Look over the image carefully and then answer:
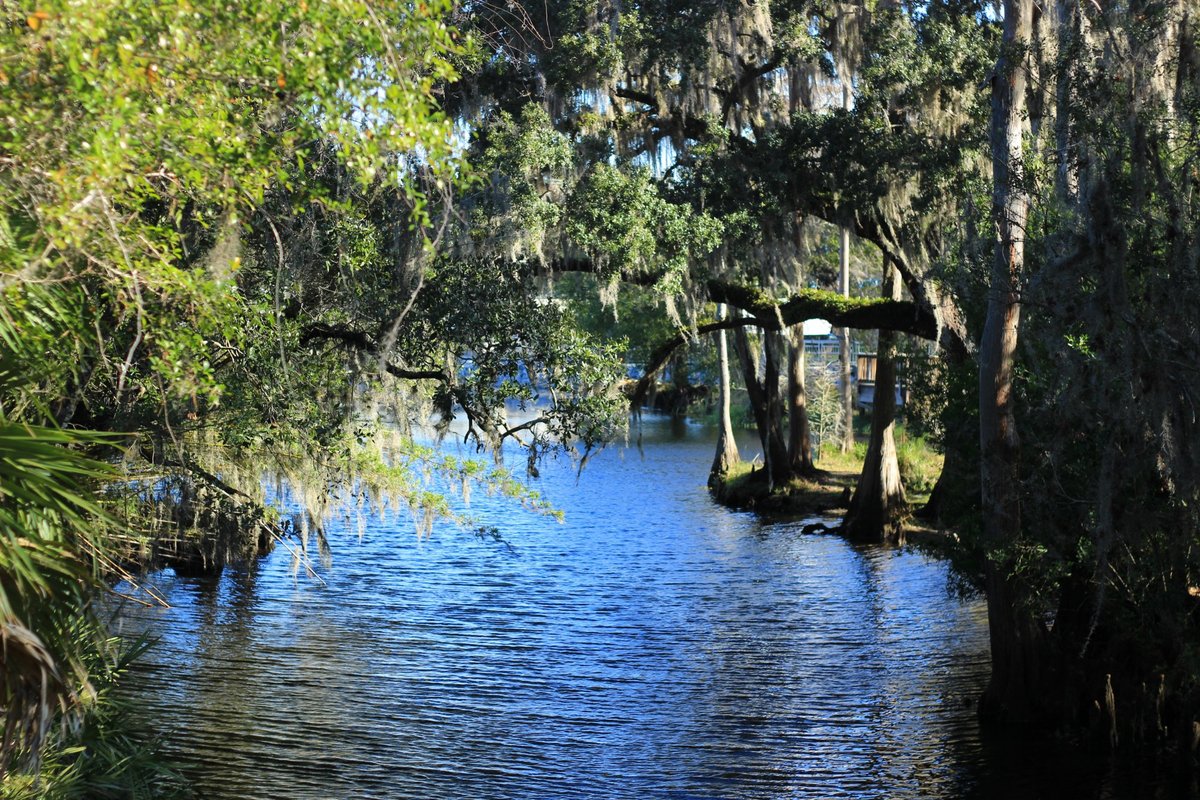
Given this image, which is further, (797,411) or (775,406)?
(797,411)

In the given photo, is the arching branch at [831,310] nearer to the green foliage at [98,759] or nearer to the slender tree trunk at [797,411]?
the slender tree trunk at [797,411]

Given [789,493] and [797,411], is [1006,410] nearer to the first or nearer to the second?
[789,493]

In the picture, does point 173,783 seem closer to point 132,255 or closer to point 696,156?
point 132,255

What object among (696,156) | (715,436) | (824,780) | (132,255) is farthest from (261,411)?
(715,436)

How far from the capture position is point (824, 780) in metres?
10.9

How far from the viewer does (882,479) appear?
23.1 meters

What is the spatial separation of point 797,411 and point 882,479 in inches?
228

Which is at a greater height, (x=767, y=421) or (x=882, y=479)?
(x=767, y=421)

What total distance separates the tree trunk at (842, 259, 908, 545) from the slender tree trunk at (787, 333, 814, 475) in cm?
484

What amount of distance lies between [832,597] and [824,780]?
778 cm

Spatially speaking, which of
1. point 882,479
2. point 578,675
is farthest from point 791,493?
point 578,675

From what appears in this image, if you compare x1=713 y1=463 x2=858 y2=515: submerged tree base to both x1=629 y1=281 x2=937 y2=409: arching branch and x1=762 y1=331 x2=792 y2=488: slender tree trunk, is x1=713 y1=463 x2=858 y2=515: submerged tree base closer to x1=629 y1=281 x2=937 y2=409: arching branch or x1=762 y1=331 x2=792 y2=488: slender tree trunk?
x1=762 y1=331 x2=792 y2=488: slender tree trunk

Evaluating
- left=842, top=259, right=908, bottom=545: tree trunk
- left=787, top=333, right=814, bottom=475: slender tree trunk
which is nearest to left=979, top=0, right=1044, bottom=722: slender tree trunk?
left=842, top=259, right=908, bottom=545: tree trunk

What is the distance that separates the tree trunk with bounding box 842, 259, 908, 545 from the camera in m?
22.8
